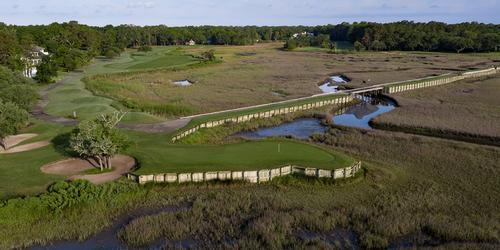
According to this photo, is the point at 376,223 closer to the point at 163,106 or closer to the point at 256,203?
the point at 256,203

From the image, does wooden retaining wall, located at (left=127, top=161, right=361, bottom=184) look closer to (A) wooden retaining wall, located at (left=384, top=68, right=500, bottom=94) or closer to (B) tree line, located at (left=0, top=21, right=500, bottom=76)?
(A) wooden retaining wall, located at (left=384, top=68, right=500, bottom=94)

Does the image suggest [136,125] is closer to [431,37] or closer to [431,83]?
[431,83]

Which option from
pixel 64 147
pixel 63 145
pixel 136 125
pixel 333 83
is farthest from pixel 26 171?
pixel 333 83

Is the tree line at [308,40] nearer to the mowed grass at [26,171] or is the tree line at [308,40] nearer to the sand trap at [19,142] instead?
the sand trap at [19,142]

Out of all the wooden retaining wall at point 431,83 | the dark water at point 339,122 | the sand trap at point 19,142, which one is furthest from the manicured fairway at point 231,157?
the wooden retaining wall at point 431,83

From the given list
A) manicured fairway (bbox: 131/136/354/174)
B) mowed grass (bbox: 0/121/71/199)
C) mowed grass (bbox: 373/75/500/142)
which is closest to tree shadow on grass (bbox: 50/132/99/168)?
mowed grass (bbox: 0/121/71/199)
